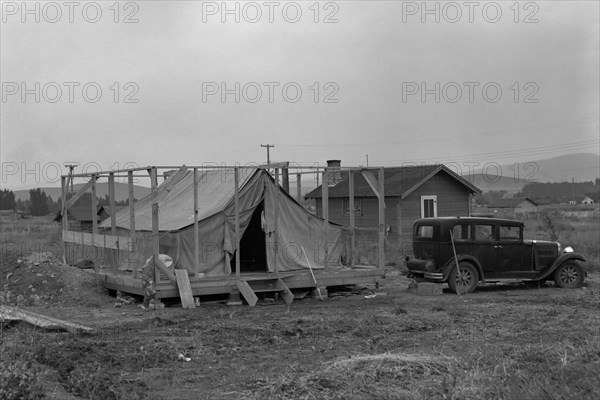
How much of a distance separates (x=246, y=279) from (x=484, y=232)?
6.22 meters

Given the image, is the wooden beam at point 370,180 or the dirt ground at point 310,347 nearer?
the dirt ground at point 310,347

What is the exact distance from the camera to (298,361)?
8.88 metres

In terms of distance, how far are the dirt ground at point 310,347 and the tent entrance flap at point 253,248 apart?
219 centimetres

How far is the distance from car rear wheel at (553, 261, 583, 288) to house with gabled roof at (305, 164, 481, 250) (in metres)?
15.6

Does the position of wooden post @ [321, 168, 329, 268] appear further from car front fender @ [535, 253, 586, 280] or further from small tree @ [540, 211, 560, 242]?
small tree @ [540, 211, 560, 242]

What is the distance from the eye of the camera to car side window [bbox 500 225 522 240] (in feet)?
56.4

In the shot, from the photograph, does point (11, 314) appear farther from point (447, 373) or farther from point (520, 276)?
point (520, 276)

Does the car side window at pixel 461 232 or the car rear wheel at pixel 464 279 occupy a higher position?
the car side window at pixel 461 232

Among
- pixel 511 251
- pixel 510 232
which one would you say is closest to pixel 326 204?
pixel 510 232

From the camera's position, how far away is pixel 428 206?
3575cm

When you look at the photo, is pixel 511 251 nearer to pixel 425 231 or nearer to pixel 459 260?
pixel 459 260

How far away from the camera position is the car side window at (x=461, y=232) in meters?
→ 16.6

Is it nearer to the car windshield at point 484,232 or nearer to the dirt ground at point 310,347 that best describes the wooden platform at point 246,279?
the dirt ground at point 310,347

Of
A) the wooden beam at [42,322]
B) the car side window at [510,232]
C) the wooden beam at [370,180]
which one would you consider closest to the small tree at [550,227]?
the car side window at [510,232]
